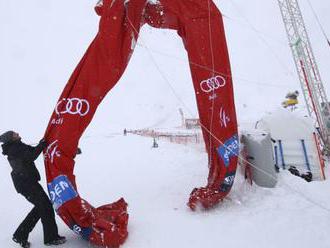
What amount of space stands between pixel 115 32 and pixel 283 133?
5.10m

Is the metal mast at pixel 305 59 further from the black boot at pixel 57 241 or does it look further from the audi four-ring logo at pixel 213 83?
the black boot at pixel 57 241

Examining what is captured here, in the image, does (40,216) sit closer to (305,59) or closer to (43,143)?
(43,143)

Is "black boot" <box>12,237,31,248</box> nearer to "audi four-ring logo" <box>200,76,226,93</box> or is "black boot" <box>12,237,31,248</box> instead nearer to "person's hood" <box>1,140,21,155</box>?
"person's hood" <box>1,140,21,155</box>

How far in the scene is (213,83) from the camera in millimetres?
5762

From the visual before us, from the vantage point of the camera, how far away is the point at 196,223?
487cm

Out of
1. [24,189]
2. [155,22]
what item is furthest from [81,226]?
[155,22]

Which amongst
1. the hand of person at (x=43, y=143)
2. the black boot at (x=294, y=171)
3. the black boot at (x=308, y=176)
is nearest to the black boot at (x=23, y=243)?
Answer: the hand of person at (x=43, y=143)

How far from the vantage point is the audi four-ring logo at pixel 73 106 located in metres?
4.96

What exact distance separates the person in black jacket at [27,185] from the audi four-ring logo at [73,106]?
0.77m

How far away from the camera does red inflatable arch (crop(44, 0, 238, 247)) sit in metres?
4.56

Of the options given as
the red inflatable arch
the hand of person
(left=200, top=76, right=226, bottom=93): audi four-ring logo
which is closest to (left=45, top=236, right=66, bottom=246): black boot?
the red inflatable arch

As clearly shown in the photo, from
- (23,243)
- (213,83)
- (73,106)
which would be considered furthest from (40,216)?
(213,83)

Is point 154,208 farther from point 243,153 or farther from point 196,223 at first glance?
point 243,153

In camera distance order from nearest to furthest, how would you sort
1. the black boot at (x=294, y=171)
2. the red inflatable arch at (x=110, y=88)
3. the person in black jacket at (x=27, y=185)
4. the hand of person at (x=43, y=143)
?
1. the person in black jacket at (x=27, y=185)
2. the red inflatable arch at (x=110, y=88)
3. the hand of person at (x=43, y=143)
4. the black boot at (x=294, y=171)
